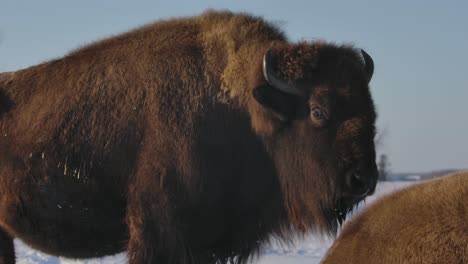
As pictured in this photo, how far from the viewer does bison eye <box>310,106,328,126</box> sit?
571cm

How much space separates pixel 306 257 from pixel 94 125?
20.0 ft

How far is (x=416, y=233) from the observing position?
5.92 metres

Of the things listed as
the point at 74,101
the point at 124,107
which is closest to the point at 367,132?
the point at 124,107

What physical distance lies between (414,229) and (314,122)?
1.16 m

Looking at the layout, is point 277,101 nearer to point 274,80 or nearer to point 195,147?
point 274,80

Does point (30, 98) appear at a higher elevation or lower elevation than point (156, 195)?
higher

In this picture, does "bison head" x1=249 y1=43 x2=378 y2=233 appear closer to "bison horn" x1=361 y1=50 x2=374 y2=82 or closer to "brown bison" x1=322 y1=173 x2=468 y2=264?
"bison horn" x1=361 y1=50 x2=374 y2=82

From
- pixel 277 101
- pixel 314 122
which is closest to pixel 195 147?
pixel 277 101

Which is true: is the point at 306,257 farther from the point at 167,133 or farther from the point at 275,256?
the point at 167,133

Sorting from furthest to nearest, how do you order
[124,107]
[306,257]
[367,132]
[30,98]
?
[306,257]
[30,98]
[124,107]
[367,132]

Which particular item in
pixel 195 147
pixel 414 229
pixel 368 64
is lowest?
pixel 414 229

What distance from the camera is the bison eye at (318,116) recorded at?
5.71 meters

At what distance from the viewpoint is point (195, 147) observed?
5781 mm

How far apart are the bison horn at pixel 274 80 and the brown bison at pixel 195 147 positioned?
0.01m
